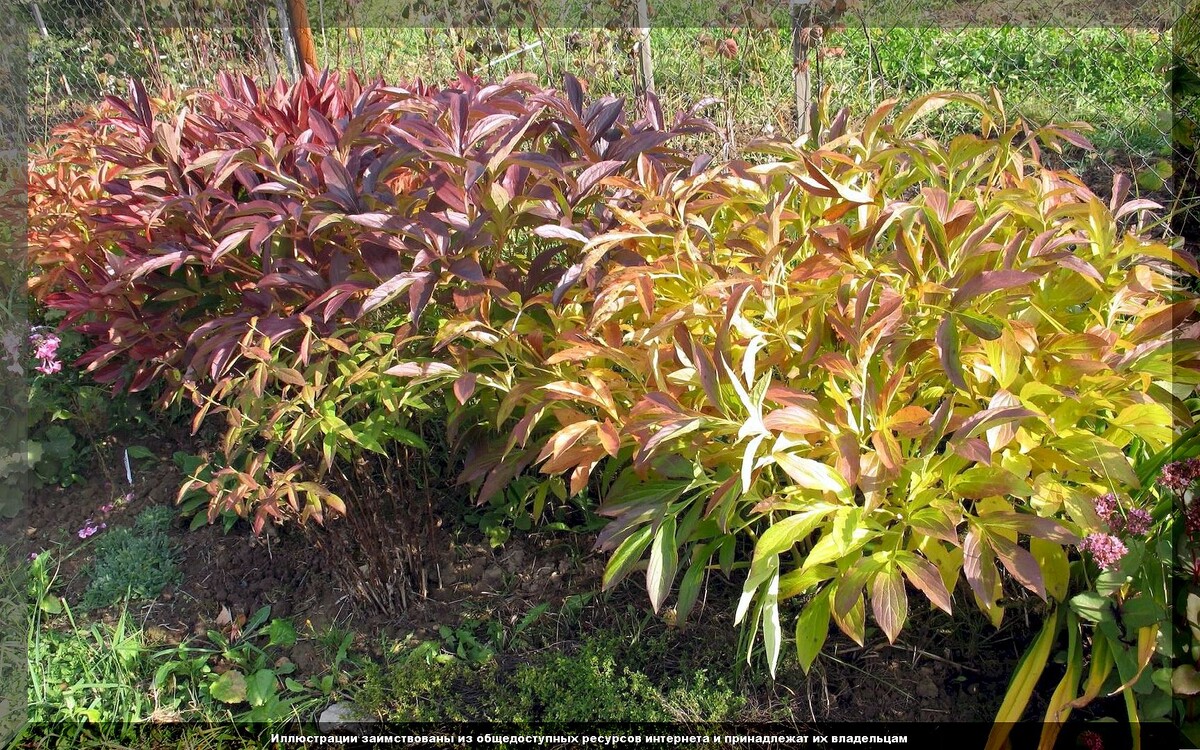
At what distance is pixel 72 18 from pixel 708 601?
301 inches

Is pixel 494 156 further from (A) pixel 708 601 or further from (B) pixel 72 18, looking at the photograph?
(B) pixel 72 18

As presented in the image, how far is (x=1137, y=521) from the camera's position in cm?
151

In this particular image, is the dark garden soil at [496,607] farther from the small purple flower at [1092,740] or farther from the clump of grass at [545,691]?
the small purple flower at [1092,740]

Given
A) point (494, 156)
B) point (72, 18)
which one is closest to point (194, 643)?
point (494, 156)

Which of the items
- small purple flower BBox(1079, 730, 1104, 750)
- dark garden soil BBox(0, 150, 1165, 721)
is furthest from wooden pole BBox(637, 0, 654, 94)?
small purple flower BBox(1079, 730, 1104, 750)

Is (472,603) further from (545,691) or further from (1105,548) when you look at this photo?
(1105,548)

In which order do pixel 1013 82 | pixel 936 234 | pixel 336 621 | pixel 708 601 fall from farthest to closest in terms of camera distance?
pixel 1013 82 → pixel 336 621 → pixel 708 601 → pixel 936 234

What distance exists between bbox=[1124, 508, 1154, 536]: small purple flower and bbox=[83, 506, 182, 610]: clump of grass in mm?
2371

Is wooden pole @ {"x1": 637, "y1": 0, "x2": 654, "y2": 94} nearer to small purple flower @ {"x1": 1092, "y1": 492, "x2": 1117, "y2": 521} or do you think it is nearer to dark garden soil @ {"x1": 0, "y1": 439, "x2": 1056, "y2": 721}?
dark garden soil @ {"x1": 0, "y1": 439, "x2": 1056, "y2": 721}

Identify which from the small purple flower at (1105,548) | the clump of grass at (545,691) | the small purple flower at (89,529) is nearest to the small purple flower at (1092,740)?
the small purple flower at (1105,548)

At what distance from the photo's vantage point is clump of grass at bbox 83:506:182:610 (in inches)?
99.4

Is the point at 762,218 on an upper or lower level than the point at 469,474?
upper

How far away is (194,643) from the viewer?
7.68 feet

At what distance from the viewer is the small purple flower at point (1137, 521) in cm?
150
